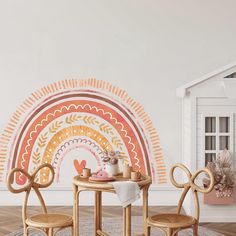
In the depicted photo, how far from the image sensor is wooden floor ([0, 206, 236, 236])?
4977mm

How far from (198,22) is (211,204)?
233 centimetres

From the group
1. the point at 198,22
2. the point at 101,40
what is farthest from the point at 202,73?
the point at 101,40

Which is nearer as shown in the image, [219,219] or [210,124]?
[219,219]

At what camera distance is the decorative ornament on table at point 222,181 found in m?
5.22

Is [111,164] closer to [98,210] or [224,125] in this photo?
[98,210]

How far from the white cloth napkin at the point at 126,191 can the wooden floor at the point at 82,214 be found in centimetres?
143

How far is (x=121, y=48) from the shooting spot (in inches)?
248

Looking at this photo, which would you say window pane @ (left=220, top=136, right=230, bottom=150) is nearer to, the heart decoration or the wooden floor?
the wooden floor

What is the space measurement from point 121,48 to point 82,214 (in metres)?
2.08

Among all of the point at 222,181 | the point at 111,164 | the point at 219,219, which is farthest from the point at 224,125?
the point at 111,164

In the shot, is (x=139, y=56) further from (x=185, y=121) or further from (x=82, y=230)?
(x=82, y=230)

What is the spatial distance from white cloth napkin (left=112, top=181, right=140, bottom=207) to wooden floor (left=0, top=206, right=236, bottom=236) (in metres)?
1.43

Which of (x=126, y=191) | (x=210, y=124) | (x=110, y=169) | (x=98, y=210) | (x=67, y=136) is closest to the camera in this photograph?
(x=126, y=191)

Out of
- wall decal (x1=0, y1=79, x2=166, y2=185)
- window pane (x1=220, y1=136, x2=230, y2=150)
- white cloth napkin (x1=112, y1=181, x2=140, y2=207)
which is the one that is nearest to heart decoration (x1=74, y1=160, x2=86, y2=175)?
wall decal (x1=0, y1=79, x2=166, y2=185)
